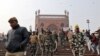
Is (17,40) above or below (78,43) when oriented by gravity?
above

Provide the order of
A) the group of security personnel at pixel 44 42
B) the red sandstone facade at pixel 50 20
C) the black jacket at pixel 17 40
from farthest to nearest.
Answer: the red sandstone facade at pixel 50 20
the group of security personnel at pixel 44 42
the black jacket at pixel 17 40

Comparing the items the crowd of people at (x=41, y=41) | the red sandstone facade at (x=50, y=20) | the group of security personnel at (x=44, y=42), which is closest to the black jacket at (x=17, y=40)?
the crowd of people at (x=41, y=41)

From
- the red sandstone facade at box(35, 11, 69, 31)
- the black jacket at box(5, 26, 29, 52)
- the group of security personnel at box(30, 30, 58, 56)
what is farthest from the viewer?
the red sandstone facade at box(35, 11, 69, 31)

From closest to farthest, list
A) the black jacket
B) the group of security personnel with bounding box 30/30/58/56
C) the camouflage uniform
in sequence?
1. the black jacket
2. the camouflage uniform
3. the group of security personnel with bounding box 30/30/58/56

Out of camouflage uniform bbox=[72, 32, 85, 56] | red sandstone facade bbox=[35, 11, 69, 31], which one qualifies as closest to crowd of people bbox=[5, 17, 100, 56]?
camouflage uniform bbox=[72, 32, 85, 56]

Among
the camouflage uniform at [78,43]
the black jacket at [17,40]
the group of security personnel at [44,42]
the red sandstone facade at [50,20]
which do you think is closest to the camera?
the black jacket at [17,40]

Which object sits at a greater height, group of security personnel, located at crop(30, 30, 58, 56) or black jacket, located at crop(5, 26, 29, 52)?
black jacket, located at crop(5, 26, 29, 52)

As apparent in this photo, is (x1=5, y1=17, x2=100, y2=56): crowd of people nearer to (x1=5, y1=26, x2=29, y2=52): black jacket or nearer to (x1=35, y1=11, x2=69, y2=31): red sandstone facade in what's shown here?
(x1=5, y1=26, x2=29, y2=52): black jacket

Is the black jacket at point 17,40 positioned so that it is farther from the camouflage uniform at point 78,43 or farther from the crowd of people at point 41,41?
the camouflage uniform at point 78,43

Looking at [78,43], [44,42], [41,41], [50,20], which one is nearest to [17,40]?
[78,43]

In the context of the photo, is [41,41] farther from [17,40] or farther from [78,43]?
[17,40]

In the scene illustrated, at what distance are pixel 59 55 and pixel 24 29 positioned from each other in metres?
11.4

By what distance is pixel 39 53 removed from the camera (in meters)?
19.5

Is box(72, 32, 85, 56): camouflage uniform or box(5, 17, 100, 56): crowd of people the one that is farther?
box(72, 32, 85, 56): camouflage uniform
